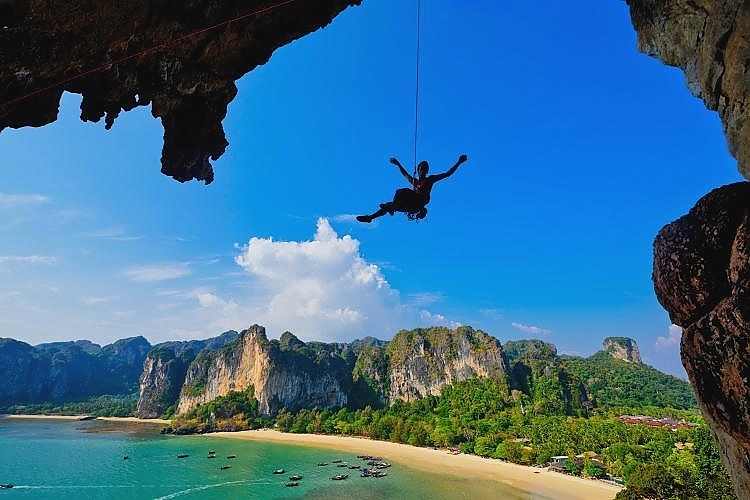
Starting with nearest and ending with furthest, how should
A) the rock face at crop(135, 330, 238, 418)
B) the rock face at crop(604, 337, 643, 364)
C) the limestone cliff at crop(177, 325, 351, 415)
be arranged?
the limestone cliff at crop(177, 325, 351, 415), the rock face at crop(135, 330, 238, 418), the rock face at crop(604, 337, 643, 364)

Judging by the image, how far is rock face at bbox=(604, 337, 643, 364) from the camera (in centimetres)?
14650

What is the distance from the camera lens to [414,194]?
6594mm

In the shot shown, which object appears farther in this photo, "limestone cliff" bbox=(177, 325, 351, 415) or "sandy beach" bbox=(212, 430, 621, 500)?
"limestone cliff" bbox=(177, 325, 351, 415)

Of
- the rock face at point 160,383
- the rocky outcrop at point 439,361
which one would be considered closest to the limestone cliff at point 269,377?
the rock face at point 160,383

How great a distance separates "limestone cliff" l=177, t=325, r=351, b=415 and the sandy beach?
21.9 metres

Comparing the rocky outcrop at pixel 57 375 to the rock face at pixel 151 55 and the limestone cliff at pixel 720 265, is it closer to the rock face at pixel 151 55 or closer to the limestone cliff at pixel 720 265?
the rock face at pixel 151 55

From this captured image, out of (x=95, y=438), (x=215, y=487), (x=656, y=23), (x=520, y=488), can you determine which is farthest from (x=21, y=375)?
(x=656, y=23)

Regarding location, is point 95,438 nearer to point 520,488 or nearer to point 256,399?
point 256,399

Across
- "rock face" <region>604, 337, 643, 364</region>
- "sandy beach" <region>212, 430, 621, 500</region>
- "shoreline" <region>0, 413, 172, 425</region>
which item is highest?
"rock face" <region>604, 337, 643, 364</region>

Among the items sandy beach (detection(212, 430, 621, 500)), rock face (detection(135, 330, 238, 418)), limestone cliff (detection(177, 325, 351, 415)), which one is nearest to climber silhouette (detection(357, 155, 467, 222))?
sandy beach (detection(212, 430, 621, 500))

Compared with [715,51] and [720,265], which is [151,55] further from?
[720,265]

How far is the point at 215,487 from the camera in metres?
38.4

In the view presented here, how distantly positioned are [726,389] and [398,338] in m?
102

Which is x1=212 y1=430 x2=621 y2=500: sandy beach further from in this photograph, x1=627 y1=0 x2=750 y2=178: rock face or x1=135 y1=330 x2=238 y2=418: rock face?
x1=135 y1=330 x2=238 y2=418: rock face
